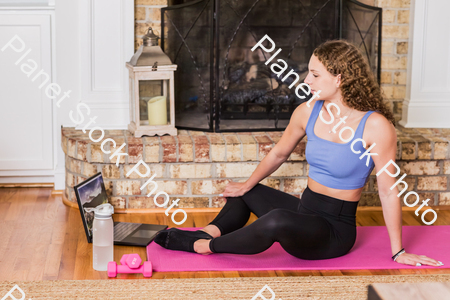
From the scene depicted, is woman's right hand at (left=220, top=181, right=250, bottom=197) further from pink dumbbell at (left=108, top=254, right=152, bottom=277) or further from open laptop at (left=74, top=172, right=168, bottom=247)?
pink dumbbell at (left=108, top=254, right=152, bottom=277)

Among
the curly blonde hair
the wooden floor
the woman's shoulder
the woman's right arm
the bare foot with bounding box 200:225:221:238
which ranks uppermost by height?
the curly blonde hair

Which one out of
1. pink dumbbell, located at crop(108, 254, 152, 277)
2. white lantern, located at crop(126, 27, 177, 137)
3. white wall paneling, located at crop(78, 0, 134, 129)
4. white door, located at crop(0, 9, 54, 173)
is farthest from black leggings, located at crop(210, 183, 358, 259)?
white door, located at crop(0, 9, 54, 173)

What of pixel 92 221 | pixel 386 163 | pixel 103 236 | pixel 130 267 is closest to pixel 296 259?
pixel 386 163

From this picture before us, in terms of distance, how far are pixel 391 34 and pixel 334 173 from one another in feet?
4.66

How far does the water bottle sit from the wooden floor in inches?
1.7

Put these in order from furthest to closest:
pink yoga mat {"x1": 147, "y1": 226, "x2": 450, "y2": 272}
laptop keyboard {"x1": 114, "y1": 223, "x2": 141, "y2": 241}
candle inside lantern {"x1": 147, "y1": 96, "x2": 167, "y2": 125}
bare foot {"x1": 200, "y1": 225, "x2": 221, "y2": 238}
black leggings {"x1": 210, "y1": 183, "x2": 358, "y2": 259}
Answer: candle inside lantern {"x1": 147, "y1": 96, "x2": 167, "y2": 125}, laptop keyboard {"x1": 114, "y1": 223, "x2": 141, "y2": 241}, bare foot {"x1": 200, "y1": 225, "x2": 221, "y2": 238}, pink yoga mat {"x1": 147, "y1": 226, "x2": 450, "y2": 272}, black leggings {"x1": 210, "y1": 183, "x2": 358, "y2": 259}

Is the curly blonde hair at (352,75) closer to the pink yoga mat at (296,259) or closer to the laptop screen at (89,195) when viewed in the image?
the pink yoga mat at (296,259)

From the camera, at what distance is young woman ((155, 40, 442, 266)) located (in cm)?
205

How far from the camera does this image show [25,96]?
123 inches

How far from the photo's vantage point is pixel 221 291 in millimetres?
1960

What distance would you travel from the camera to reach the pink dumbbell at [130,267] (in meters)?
2.07

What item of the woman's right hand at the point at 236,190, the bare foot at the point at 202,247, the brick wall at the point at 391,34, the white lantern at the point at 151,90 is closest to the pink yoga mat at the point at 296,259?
the bare foot at the point at 202,247

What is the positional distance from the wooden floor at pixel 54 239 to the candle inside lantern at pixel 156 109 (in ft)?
1.60

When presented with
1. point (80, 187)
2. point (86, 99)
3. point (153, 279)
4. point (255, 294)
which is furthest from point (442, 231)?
point (86, 99)
